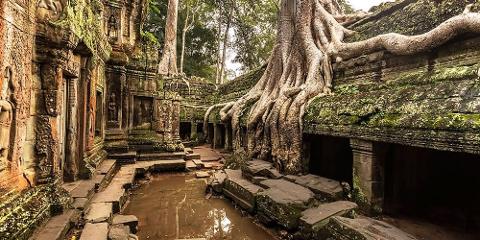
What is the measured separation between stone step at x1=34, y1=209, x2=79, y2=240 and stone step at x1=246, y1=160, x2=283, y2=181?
3383mm

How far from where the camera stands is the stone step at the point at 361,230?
3.03 metres

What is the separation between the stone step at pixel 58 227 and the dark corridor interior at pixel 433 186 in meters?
4.46

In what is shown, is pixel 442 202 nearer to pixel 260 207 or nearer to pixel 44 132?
pixel 260 207

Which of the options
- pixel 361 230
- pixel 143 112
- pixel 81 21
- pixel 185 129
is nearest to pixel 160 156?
pixel 143 112

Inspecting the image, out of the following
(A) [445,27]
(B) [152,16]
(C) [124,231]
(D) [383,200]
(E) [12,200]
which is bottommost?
(C) [124,231]

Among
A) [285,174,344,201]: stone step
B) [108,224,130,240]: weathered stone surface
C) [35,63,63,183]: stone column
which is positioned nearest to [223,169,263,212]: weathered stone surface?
[285,174,344,201]: stone step

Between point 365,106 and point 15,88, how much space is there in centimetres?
467

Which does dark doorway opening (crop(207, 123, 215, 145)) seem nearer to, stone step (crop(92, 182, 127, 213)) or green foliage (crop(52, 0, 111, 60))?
green foliage (crop(52, 0, 111, 60))

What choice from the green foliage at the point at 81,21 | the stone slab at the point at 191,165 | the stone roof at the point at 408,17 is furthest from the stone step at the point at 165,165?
the stone roof at the point at 408,17

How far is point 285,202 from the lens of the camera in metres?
4.25

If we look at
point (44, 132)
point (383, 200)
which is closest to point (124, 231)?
point (44, 132)

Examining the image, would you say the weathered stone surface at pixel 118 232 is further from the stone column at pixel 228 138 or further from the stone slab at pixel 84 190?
the stone column at pixel 228 138

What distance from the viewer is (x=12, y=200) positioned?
115 inches

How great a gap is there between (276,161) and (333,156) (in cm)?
145
